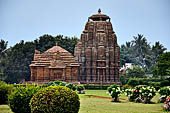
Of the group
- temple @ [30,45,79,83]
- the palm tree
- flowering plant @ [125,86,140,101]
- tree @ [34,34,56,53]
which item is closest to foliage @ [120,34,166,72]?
the palm tree

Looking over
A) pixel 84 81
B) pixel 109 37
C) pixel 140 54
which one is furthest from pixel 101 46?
pixel 140 54

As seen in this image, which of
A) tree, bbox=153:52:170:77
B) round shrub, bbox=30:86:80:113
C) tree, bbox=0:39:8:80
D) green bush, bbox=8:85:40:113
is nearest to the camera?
round shrub, bbox=30:86:80:113

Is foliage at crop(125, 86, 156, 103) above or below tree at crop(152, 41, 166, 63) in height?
below

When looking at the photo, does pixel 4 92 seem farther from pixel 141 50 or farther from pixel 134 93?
pixel 141 50

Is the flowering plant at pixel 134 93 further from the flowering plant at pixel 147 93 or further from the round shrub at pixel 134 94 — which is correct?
the flowering plant at pixel 147 93

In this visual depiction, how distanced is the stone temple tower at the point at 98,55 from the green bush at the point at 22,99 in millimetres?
36401

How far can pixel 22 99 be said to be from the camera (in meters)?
17.5

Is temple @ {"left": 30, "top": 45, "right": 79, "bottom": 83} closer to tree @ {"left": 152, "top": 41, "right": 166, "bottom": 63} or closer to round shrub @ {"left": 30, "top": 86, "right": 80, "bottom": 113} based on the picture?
round shrub @ {"left": 30, "top": 86, "right": 80, "bottom": 113}

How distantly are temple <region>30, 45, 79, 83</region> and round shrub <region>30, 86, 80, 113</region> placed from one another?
3805 centimetres

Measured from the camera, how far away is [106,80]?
55.1m

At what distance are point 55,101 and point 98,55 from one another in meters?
41.1

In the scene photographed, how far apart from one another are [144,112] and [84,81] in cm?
3521

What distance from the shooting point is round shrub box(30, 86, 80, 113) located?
14328mm

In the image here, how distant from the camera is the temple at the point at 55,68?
52969 mm
